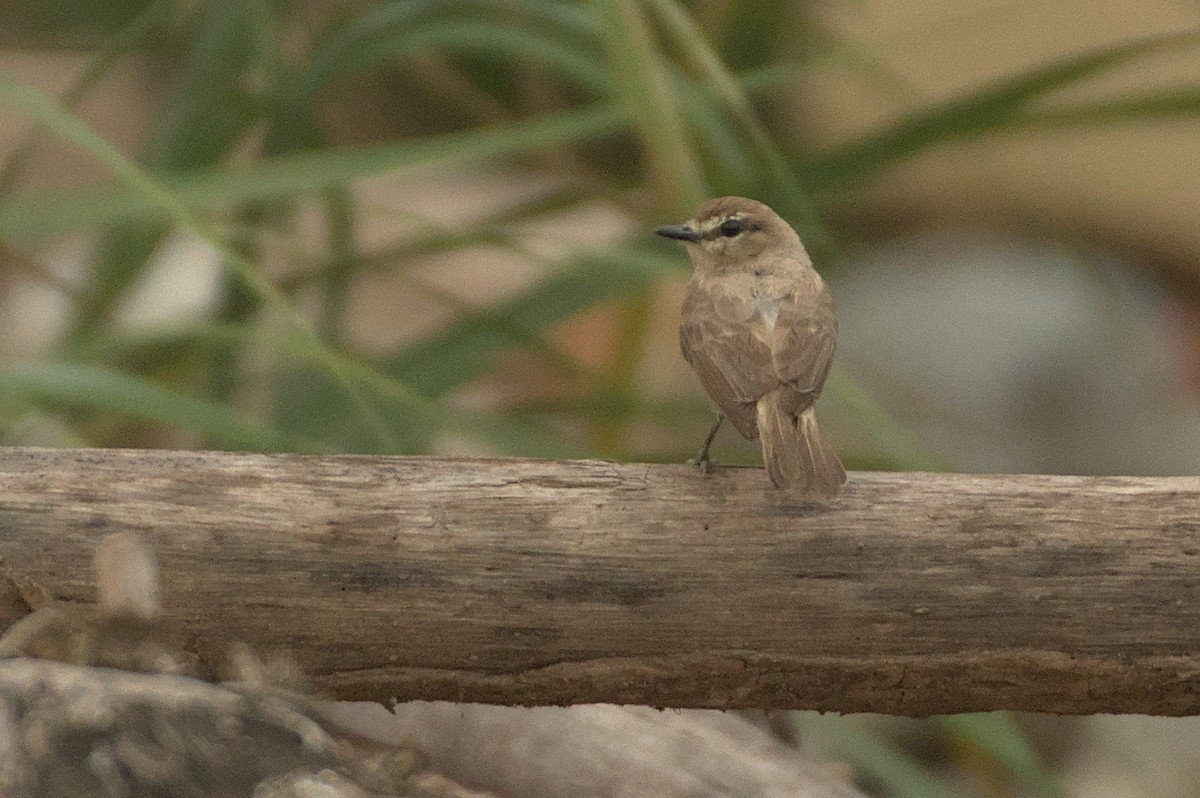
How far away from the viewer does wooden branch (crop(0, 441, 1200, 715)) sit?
1.75 metres

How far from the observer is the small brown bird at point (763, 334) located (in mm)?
1878

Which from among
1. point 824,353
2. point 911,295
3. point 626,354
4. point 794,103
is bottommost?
point 911,295

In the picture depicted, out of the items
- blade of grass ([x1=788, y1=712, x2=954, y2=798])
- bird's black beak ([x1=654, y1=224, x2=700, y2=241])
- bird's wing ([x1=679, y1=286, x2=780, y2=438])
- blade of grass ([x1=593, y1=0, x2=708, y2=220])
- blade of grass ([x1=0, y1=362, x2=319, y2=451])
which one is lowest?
blade of grass ([x1=788, y1=712, x2=954, y2=798])

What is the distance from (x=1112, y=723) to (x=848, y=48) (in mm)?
3107

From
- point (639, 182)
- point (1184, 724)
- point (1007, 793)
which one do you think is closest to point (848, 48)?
point (639, 182)

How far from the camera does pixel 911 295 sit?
7.12 m

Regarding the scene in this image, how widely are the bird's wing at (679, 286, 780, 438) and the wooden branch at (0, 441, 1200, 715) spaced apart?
0.29 m

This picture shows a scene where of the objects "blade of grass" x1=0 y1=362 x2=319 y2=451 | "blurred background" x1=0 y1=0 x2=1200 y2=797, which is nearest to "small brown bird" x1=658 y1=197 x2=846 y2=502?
"blurred background" x1=0 y1=0 x2=1200 y2=797

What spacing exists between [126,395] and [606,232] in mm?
5059

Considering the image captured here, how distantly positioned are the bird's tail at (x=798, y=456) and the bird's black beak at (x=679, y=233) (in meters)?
0.55

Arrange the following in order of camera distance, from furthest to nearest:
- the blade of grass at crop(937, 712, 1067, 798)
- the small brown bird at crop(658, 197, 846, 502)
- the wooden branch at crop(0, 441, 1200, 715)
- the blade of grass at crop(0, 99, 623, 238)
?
1. the blade of grass at crop(0, 99, 623, 238)
2. the blade of grass at crop(937, 712, 1067, 798)
3. the small brown bird at crop(658, 197, 846, 502)
4. the wooden branch at crop(0, 441, 1200, 715)

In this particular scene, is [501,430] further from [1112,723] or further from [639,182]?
[1112,723]

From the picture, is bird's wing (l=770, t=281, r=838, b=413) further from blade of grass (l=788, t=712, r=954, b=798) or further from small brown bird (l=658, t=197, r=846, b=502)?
blade of grass (l=788, t=712, r=954, b=798)

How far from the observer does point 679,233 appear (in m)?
2.51
